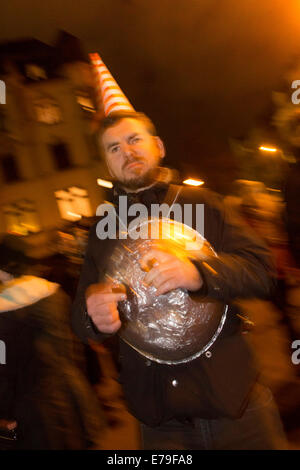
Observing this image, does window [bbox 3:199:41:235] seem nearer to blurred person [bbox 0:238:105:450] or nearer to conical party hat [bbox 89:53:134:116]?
blurred person [bbox 0:238:105:450]

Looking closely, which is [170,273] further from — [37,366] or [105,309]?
[37,366]

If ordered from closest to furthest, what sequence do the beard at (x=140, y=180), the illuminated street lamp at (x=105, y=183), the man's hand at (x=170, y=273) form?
the man's hand at (x=170, y=273), the beard at (x=140, y=180), the illuminated street lamp at (x=105, y=183)

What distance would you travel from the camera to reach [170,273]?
55.6 inches

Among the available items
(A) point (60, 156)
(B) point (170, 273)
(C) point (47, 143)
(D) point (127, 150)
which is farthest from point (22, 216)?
(B) point (170, 273)

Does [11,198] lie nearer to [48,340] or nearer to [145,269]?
[48,340]

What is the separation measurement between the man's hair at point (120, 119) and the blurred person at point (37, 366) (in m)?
1.16

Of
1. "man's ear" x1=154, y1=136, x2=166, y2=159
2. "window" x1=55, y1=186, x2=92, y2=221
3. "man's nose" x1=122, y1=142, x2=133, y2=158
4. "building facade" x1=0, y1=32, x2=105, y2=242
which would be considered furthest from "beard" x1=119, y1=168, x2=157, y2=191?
"window" x1=55, y1=186, x2=92, y2=221

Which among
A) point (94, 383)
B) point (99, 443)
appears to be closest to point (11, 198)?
point (94, 383)

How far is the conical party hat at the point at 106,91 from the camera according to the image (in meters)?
2.20

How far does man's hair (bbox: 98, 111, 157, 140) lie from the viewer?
201 centimetres

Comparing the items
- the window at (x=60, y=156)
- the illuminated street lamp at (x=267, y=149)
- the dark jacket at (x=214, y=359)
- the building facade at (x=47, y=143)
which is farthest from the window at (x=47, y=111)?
the dark jacket at (x=214, y=359)

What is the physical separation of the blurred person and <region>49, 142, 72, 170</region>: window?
50.6 feet

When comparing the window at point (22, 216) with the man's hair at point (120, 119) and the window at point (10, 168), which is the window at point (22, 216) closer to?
the window at point (10, 168)
